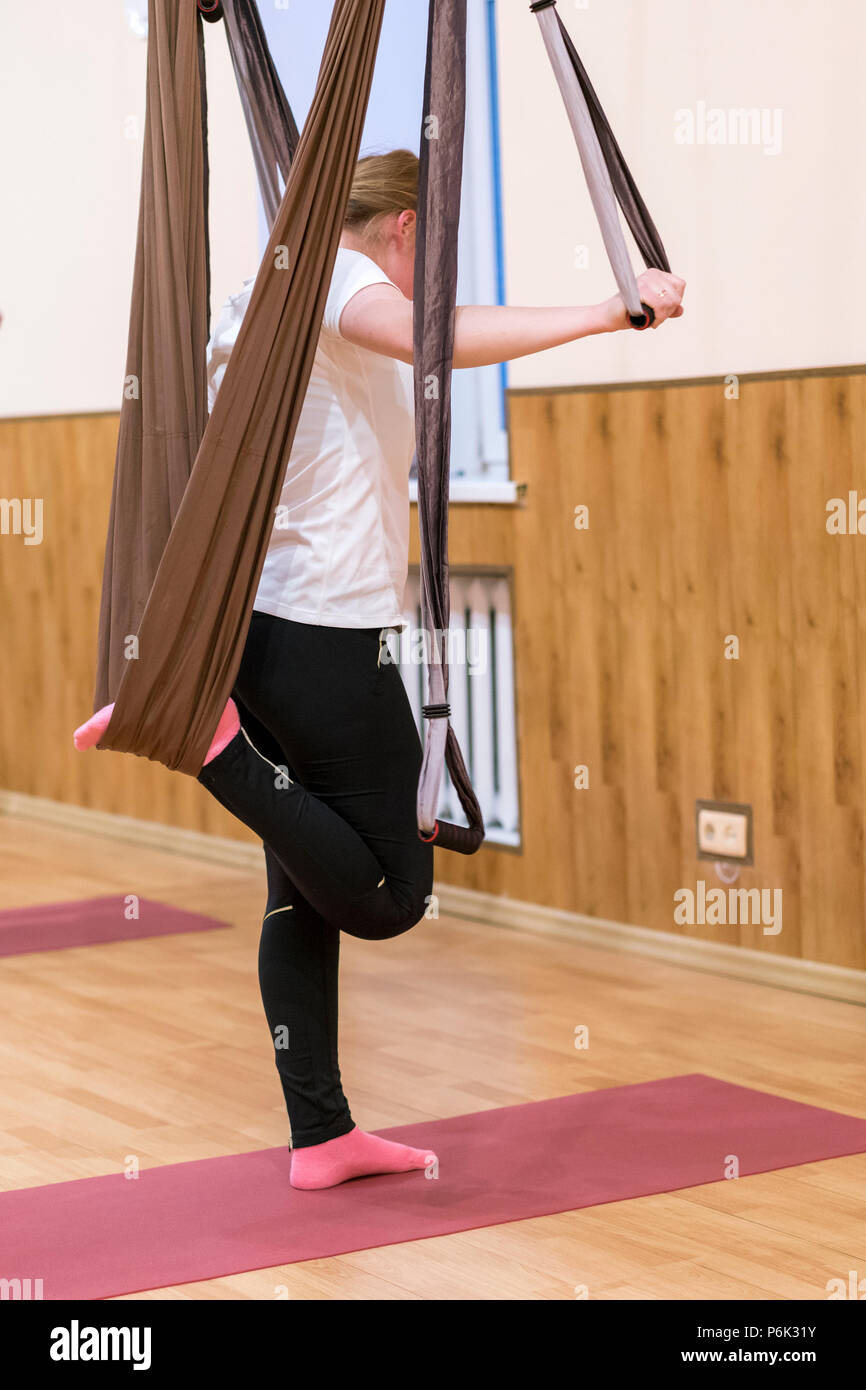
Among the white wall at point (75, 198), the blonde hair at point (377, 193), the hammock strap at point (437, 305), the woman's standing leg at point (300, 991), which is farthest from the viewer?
the white wall at point (75, 198)

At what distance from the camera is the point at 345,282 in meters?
2.30

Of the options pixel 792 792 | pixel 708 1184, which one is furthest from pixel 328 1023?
pixel 792 792

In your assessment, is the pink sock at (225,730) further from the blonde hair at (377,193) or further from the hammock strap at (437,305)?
the blonde hair at (377,193)

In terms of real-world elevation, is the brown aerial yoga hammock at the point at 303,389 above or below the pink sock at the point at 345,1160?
above

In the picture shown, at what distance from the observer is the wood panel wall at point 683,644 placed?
365 cm

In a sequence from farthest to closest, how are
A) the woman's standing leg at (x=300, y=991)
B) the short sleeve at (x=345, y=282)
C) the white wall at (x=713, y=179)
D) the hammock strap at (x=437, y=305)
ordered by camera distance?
1. the white wall at (x=713, y=179)
2. the woman's standing leg at (x=300, y=991)
3. the short sleeve at (x=345, y=282)
4. the hammock strap at (x=437, y=305)

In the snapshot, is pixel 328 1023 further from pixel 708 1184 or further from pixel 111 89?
pixel 111 89

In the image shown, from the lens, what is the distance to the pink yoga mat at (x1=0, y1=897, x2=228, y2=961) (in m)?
4.38

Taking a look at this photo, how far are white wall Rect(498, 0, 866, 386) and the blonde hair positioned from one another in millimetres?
1371

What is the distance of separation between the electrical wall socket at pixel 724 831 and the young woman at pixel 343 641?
1514mm

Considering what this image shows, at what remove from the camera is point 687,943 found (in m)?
4.01

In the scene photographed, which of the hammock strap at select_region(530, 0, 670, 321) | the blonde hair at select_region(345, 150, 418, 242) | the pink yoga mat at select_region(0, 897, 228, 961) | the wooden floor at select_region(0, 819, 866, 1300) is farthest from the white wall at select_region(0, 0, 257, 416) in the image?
the hammock strap at select_region(530, 0, 670, 321)

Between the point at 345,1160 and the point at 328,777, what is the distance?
59 centimetres

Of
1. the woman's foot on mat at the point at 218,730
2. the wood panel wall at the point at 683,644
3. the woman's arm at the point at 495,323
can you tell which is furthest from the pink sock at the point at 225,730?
the wood panel wall at the point at 683,644
